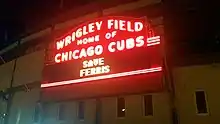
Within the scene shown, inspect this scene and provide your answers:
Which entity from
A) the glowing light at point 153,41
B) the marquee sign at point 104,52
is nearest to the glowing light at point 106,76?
the marquee sign at point 104,52

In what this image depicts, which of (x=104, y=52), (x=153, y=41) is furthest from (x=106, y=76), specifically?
(x=153, y=41)

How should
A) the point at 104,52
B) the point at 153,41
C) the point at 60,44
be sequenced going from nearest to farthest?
the point at 153,41 < the point at 104,52 < the point at 60,44

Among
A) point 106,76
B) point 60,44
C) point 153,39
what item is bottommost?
point 106,76

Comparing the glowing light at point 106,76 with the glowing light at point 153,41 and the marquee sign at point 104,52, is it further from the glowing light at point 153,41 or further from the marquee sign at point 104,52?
the glowing light at point 153,41

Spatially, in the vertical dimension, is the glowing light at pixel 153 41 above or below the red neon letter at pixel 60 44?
below

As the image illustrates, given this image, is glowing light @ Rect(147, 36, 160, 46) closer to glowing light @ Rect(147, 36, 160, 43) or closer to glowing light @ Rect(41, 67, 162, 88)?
glowing light @ Rect(147, 36, 160, 43)

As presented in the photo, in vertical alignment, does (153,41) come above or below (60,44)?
below

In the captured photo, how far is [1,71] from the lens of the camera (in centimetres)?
2116

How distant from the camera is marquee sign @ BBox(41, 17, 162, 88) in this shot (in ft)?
25.4

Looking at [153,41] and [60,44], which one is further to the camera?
[60,44]

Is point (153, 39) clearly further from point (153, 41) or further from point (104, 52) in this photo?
point (104, 52)

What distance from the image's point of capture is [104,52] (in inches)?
338

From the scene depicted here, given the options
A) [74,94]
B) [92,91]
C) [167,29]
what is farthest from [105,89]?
[167,29]

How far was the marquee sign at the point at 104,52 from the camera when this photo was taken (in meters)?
7.73
